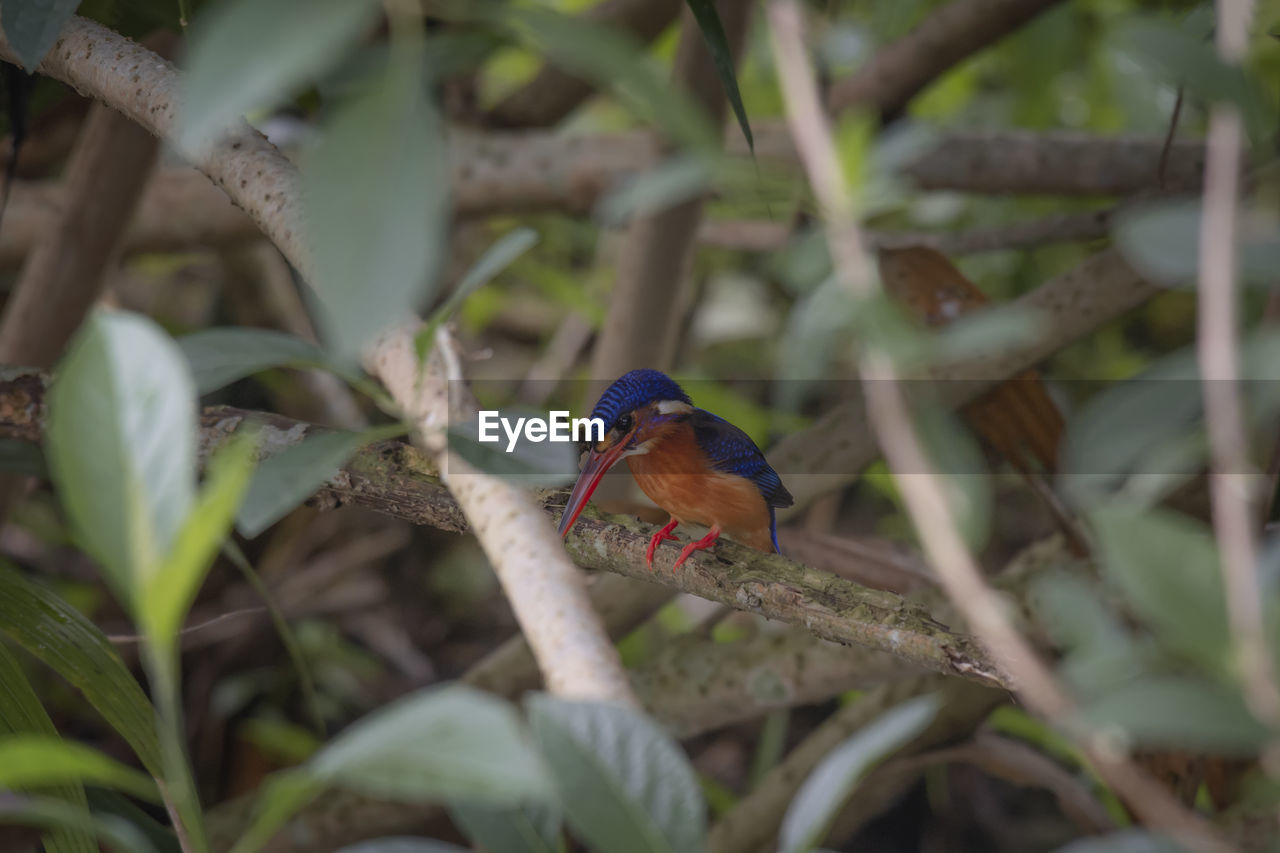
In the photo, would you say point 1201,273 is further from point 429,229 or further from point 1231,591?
point 429,229

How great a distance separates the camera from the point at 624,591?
7.04ft

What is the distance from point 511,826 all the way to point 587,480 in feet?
2.37

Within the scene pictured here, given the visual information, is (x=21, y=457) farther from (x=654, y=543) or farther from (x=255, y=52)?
(x=255, y=52)

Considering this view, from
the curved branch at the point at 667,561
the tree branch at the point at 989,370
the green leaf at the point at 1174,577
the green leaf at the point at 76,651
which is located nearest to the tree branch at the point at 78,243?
the curved branch at the point at 667,561

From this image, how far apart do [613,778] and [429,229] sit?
31 cm

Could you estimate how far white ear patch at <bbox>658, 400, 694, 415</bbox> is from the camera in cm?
153

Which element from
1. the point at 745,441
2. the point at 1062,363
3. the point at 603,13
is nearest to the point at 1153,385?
the point at 745,441

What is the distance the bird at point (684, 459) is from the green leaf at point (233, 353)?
688 mm

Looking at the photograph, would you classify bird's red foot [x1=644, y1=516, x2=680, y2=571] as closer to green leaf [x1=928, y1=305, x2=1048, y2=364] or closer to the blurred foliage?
the blurred foliage

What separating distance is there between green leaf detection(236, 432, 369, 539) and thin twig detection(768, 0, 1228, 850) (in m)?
0.37

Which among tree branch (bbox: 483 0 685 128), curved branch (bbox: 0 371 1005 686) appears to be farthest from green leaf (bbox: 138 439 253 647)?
tree branch (bbox: 483 0 685 128)

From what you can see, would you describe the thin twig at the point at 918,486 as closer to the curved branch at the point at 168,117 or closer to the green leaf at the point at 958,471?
the green leaf at the point at 958,471

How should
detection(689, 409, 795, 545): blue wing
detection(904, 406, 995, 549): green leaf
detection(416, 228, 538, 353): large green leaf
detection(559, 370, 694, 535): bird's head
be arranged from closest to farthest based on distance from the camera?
detection(904, 406, 995, 549): green leaf < detection(416, 228, 538, 353): large green leaf < detection(559, 370, 694, 535): bird's head < detection(689, 409, 795, 545): blue wing

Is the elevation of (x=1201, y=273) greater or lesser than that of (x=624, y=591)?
greater
